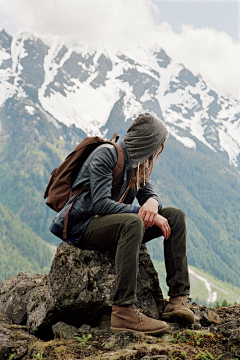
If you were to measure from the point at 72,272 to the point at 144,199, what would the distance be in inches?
76.7

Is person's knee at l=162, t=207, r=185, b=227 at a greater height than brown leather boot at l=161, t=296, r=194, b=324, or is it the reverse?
person's knee at l=162, t=207, r=185, b=227

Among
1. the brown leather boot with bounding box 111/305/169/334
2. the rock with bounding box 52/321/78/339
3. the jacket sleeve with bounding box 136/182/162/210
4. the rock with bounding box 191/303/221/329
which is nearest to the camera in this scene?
the brown leather boot with bounding box 111/305/169/334

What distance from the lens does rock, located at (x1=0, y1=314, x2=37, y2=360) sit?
19.3ft

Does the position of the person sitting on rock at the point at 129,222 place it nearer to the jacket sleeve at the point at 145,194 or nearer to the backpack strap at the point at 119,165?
the backpack strap at the point at 119,165

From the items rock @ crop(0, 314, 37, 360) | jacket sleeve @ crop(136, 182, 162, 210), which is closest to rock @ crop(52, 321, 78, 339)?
rock @ crop(0, 314, 37, 360)

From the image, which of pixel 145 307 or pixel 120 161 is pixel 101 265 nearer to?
pixel 145 307

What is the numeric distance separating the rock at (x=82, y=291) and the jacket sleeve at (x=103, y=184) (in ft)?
3.73

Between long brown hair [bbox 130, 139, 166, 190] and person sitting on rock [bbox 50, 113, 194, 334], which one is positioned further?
long brown hair [bbox 130, 139, 166, 190]

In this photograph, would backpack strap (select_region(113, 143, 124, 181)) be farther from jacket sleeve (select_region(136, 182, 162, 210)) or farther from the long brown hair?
jacket sleeve (select_region(136, 182, 162, 210))

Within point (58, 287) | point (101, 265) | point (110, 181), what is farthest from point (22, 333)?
point (110, 181)

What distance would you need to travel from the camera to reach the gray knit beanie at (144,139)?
6.48 meters

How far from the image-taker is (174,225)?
673cm

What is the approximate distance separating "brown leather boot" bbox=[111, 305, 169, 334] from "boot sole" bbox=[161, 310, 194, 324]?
69cm

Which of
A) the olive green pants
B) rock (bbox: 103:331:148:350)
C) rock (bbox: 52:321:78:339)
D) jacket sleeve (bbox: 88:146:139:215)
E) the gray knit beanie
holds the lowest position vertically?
rock (bbox: 52:321:78:339)
